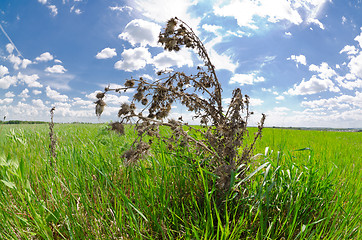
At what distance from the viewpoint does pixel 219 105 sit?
7.23 feet

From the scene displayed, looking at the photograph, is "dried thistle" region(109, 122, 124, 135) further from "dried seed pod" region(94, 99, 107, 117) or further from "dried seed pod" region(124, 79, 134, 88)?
"dried seed pod" region(124, 79, 134, 88)

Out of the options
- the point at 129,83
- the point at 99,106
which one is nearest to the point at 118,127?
the point at 99,106

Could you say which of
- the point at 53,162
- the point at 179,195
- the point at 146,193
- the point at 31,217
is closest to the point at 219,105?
the point at 179,195

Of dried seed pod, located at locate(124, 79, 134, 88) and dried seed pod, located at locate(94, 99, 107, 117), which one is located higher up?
dried seed pod, located at locate(124, 79, 134, 88)

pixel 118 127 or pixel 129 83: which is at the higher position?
pixel 129 83

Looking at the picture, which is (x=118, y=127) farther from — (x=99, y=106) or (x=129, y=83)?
(x=129, y=83)

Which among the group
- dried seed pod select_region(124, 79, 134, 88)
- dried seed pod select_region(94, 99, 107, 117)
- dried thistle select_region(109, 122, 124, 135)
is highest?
dried seed pod select_region(124, 79, 134, 88)

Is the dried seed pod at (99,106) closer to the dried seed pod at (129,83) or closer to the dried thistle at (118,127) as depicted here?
the dried thistle at (118,127)

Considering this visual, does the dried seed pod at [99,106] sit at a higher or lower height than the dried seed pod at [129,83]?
lower

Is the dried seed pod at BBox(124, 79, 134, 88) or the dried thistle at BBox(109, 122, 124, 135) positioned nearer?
the dried thistle at BBox(109, 122, 124, 135)

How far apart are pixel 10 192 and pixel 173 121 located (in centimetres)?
213

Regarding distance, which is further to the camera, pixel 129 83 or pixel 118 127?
pixel 129 83

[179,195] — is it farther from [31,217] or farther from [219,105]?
[31,217]

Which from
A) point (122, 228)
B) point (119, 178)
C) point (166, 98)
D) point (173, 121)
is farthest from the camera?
point (119, 178)
